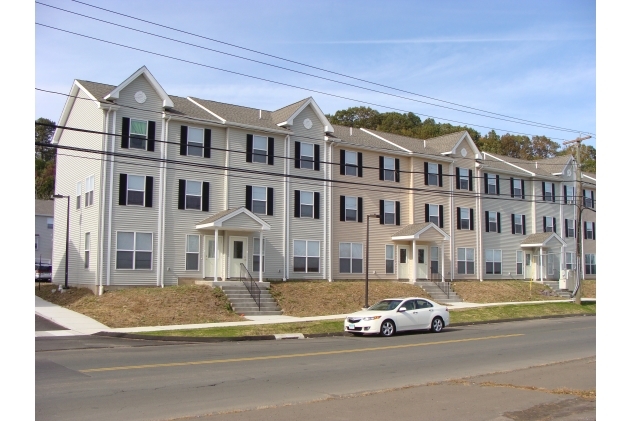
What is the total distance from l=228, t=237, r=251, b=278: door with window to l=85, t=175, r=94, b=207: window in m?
7.25

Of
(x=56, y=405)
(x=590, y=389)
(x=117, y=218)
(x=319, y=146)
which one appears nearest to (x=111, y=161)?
(x=117, y=218)

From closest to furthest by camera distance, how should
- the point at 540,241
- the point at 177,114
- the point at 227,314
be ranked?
the point at 227,314 < the point at 177,114 < the point at 540,241

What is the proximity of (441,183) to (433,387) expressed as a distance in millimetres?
32181

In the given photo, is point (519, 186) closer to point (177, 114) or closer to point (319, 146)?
point (319, 146)

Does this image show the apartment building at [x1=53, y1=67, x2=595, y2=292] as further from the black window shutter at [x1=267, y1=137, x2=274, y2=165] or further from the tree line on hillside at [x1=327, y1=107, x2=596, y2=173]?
the tree line on hillside at [x1=327, y1=107, x2=596, y2=173]

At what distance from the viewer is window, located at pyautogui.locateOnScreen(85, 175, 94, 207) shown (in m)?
30.2

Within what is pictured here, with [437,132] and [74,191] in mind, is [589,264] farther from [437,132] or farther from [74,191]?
[74,191]

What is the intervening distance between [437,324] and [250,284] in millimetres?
10672

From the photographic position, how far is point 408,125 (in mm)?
75938

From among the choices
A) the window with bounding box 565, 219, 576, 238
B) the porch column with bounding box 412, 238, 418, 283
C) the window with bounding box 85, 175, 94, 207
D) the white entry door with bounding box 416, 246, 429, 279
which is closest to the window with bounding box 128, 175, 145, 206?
the window with bounding box 85, 175, 94, 207

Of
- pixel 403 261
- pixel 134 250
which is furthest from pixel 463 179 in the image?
pixel 134 250

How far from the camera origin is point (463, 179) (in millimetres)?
43719

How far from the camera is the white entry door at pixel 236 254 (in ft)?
105

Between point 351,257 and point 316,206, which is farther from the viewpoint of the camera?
point 351,257
